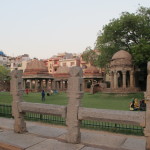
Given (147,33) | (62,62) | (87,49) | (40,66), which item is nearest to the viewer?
(147,33)

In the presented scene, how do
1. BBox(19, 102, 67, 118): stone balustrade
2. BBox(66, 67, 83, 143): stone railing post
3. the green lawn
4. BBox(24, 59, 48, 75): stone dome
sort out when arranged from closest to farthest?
BBox(66, 67, 83, 143): stone railing post < BBox(19, 102, 67, 118): stone balustrade < the green lawn < BBox(24, 59, 48, 75): stone dome

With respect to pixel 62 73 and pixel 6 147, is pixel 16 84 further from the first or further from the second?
pixel 62 73

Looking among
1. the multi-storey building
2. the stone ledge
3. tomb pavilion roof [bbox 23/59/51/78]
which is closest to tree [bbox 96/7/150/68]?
tomb pavilion roof [bbox 23/59/51/78]

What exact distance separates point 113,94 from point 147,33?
11203mm

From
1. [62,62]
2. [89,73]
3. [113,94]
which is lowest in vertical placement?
[113,94]

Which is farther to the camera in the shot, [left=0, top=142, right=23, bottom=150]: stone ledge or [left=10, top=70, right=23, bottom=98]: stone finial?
[left=10, top=70, right=23, bottom=98]: stone finial

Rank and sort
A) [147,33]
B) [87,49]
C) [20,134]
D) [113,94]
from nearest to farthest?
[20,134] → [113,94] → [147,33] → [87,49]

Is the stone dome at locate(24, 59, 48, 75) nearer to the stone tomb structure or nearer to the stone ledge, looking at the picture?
the stone tomb structure

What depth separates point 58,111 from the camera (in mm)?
6113

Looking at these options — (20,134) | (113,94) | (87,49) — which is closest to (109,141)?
(20,134)

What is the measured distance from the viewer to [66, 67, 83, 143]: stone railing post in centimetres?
580

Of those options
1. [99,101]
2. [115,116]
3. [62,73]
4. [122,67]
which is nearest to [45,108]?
[115,116]

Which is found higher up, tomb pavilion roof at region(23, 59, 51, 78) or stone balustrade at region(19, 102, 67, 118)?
tomb pavilion roof at region(23, 59, 51, 78)

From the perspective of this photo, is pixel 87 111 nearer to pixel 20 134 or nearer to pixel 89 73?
pixel 20 134
